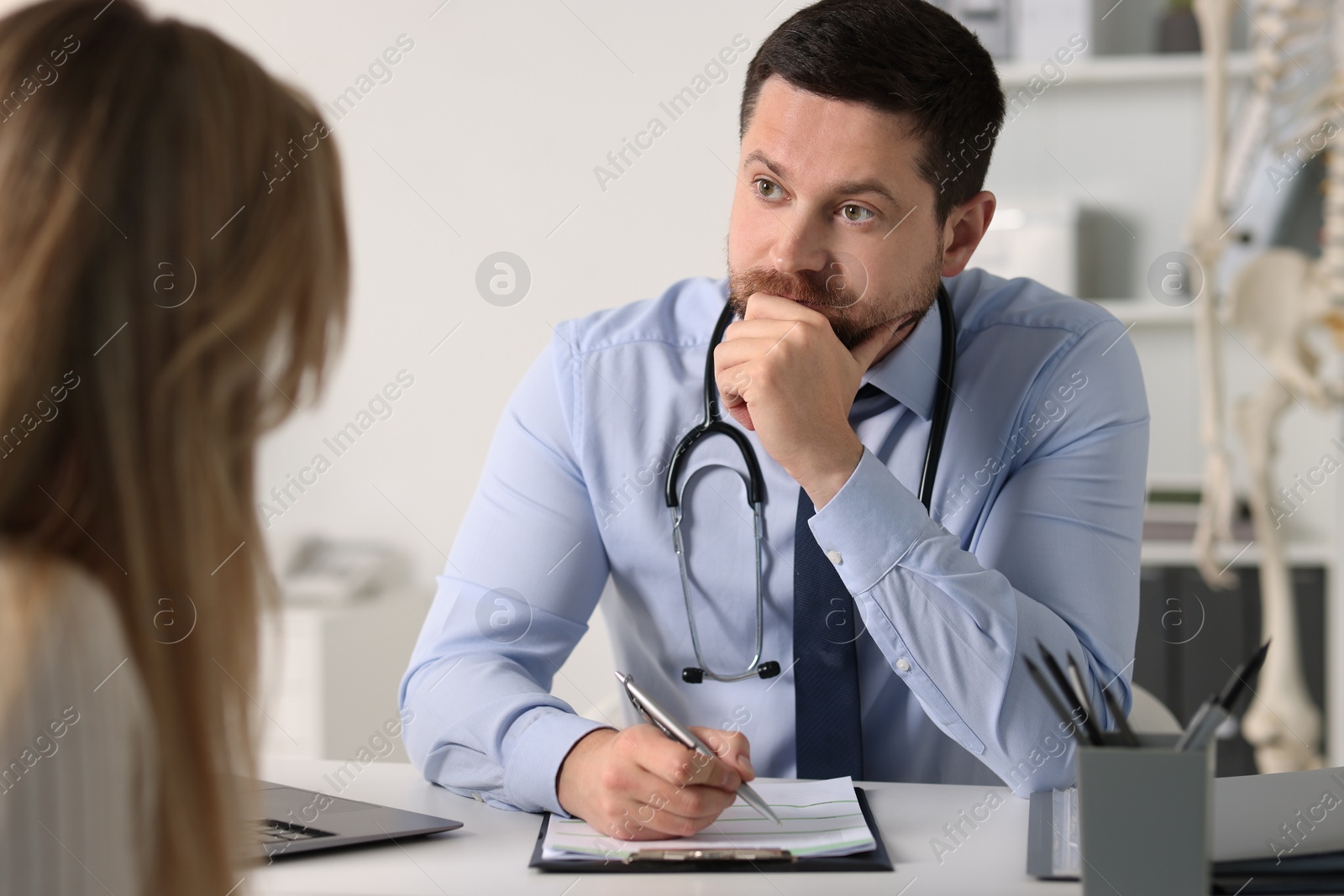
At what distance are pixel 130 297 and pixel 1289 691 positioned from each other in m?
2.89

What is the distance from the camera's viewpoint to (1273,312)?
2840 mm

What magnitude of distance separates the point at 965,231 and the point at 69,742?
134cm

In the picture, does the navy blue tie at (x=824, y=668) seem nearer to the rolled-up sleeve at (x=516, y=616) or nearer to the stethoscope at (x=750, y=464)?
the stethoscope at (x=750, y=464)

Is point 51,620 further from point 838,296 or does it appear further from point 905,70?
point 905,70

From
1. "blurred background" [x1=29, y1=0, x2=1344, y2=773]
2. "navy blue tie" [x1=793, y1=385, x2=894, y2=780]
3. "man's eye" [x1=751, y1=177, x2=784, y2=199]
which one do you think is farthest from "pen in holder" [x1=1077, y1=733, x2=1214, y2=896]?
"blurred background" [x1=29, y1=0, x2=1344, y2=773]

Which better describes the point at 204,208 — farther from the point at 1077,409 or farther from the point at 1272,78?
the point at 1272,78

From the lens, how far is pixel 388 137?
339 centimetres

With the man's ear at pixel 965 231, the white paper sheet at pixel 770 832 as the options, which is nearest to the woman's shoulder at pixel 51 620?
the white paper sheet at pixel 770 832

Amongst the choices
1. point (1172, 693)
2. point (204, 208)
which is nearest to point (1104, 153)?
point (1172, 693)

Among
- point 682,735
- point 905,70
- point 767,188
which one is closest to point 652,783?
point 682,735

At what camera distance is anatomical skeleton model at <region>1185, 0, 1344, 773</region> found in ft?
9.18

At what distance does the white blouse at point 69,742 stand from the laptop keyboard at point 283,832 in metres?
0.42

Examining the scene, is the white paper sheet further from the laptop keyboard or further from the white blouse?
the white blouse

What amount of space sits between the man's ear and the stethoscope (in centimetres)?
7
